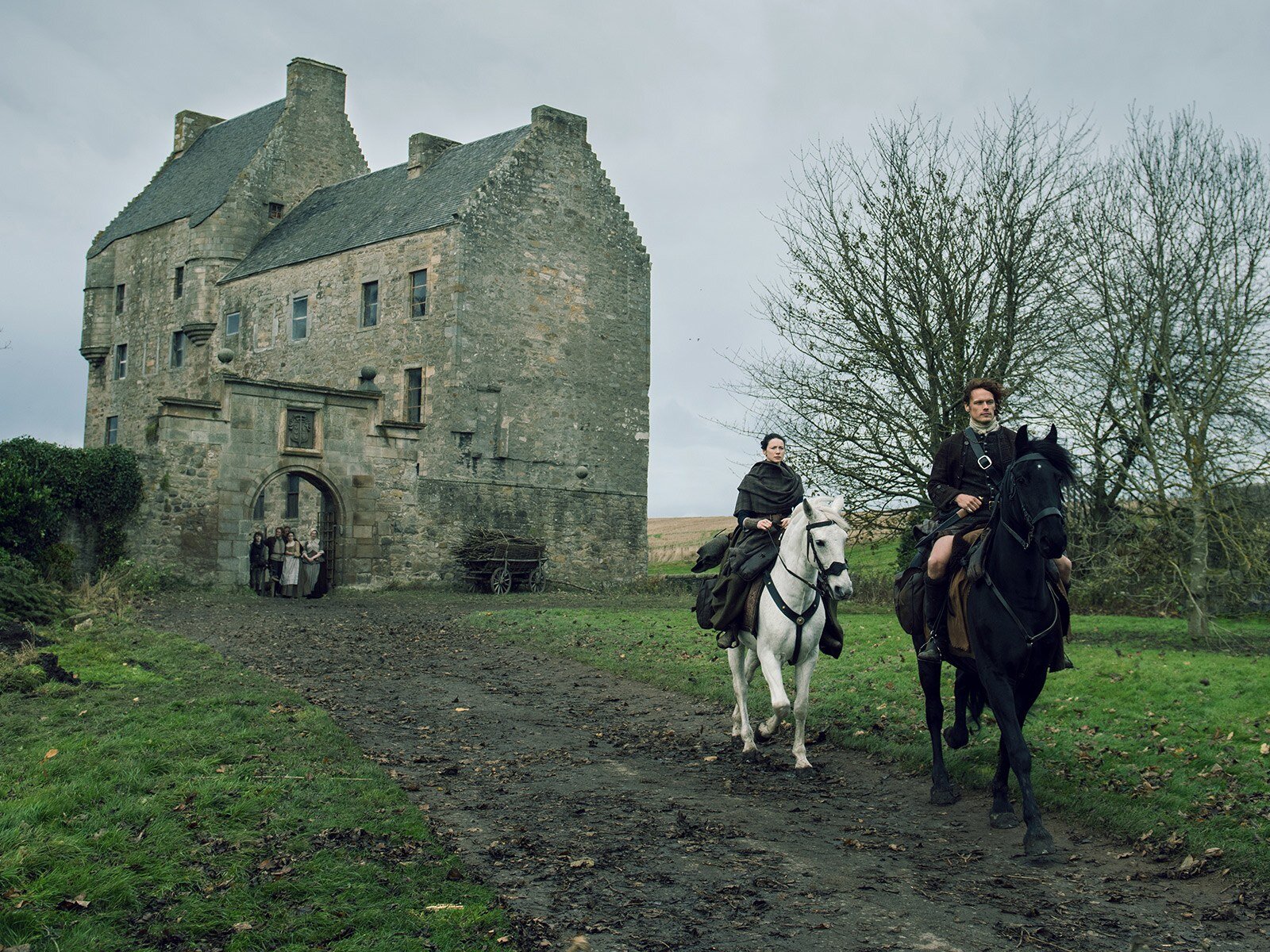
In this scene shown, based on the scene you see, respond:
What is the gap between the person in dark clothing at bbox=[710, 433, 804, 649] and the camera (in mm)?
10492

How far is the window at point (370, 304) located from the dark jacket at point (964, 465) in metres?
31.3

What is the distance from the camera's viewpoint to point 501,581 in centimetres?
3450

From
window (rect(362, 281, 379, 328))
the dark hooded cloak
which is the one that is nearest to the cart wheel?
window (rect(362, 281, 379, 328))

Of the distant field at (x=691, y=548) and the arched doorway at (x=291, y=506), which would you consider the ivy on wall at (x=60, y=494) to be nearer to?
the arched doorway at (x=291, y=506)

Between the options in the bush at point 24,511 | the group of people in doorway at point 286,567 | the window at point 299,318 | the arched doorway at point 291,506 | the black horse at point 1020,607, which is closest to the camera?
the black horse at point 1020,607

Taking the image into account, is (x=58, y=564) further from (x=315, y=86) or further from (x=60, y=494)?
(x=315, y=86)

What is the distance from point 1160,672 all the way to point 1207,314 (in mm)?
12318

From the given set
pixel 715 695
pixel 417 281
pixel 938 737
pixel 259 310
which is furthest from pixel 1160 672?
pixel 259 310

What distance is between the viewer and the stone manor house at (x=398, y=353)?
1180 inches

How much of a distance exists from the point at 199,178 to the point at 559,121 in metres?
17.9

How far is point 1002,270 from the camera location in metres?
26.2

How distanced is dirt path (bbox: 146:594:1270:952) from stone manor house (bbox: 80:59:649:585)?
60.1 ft

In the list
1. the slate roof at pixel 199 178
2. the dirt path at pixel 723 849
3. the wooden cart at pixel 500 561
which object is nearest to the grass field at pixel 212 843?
the dirt path at pixel 723 849

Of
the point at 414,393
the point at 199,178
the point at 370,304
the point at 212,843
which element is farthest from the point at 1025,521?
the point at 199,178
